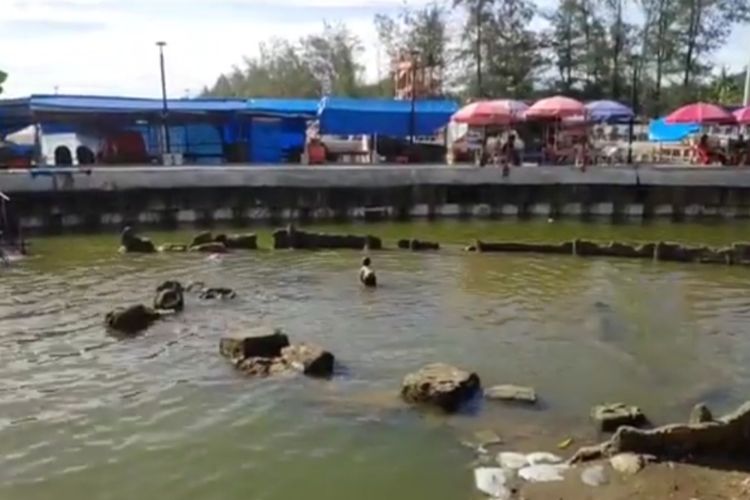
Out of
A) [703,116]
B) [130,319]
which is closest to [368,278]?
[130,319]

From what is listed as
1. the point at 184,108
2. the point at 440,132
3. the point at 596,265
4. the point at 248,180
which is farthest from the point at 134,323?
the point at 440,132

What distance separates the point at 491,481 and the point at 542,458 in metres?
0.84

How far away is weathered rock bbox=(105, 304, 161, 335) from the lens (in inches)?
622

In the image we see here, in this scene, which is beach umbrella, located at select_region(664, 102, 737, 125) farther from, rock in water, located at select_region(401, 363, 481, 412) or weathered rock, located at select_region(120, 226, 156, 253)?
rock in water, located at select_region(401, 363, 481, 412)

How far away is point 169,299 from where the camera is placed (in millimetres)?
17594

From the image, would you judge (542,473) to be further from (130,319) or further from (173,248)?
(173,248)

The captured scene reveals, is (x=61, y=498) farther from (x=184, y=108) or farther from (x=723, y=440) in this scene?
(x=184, y=108)

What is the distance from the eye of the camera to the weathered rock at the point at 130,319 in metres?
15.8

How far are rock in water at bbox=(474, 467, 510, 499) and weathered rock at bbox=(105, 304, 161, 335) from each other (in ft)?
26.0

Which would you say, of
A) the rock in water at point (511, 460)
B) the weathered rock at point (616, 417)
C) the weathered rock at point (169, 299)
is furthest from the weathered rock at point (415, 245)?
the rock in water at point (511, 460)

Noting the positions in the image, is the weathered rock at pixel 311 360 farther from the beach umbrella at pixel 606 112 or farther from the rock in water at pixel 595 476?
the beach umbrella at pixel 606 112

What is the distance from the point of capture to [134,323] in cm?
1595

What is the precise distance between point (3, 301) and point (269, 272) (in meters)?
6.02

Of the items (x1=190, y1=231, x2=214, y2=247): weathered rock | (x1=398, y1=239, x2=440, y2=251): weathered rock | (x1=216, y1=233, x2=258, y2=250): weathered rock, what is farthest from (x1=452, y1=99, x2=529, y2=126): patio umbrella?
(x1=190, y1=231, x2=214, y2=247): weathered rock
